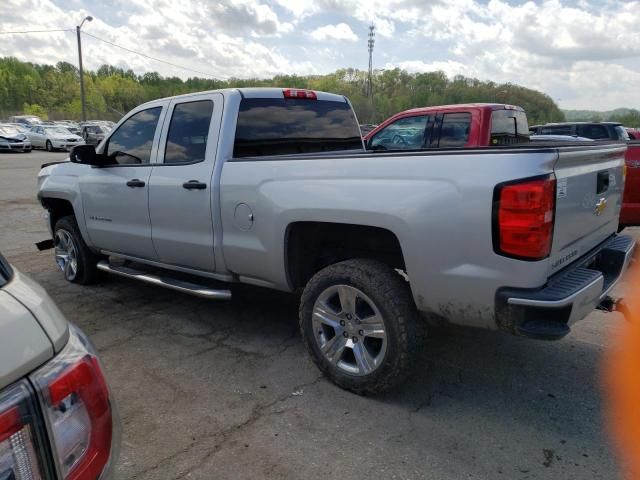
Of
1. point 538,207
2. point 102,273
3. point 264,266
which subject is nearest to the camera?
point 538,207

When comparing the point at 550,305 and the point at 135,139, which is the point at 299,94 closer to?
the point at 135,139

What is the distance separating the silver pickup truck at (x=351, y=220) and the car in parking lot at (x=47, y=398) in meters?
1.93

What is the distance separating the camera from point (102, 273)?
18.7 ft

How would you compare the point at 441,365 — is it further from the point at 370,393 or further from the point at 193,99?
the point at 193,99

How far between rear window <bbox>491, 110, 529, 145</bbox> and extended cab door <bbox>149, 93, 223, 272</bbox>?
14.5 feet

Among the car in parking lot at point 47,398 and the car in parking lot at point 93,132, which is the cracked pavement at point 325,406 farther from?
the car in parking lot at point 93,132

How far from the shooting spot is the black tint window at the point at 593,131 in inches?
506

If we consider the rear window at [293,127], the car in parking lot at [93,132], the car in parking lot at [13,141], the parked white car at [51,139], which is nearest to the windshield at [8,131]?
the car in parking lot at [13,141]

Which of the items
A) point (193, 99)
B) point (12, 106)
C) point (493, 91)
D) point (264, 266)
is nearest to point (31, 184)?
point (193, 99)

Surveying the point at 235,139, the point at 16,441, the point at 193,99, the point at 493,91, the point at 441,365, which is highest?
the point at 493,91

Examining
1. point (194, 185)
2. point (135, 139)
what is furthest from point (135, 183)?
point (194, 185)

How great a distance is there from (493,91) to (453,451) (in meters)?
86.4

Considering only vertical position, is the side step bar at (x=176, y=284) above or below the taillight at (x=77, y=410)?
below

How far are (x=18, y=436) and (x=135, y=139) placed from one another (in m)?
4.08
